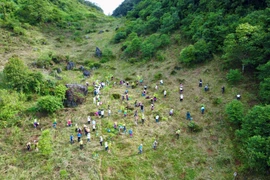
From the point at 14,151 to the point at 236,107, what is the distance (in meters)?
20.5

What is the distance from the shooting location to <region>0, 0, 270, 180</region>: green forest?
64.8 feet

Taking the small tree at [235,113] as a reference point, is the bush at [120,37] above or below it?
above

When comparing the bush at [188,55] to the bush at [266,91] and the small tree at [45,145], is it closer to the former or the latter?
the bush at [266,91]

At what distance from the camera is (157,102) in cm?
2939

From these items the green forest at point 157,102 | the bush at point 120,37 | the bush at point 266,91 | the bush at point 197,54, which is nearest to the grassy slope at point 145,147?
the green forest at point 157,102

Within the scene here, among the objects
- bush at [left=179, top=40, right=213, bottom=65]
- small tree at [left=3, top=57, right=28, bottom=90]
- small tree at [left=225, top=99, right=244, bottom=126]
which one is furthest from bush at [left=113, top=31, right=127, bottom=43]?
small tree at [left=225, top=99, right=244, bottom=126]

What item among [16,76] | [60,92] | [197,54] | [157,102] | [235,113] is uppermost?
[16,76]

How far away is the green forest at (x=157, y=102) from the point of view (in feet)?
64.8

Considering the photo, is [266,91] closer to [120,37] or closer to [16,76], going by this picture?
[16,76]

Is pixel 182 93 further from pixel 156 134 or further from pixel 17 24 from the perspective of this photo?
pixel 17 24

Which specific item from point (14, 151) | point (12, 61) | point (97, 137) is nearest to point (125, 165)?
point (97, 137)

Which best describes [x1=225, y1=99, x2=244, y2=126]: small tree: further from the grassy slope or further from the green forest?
the grassy slope

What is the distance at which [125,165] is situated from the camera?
790 inches

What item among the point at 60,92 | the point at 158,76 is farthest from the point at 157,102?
the point at 60,92
